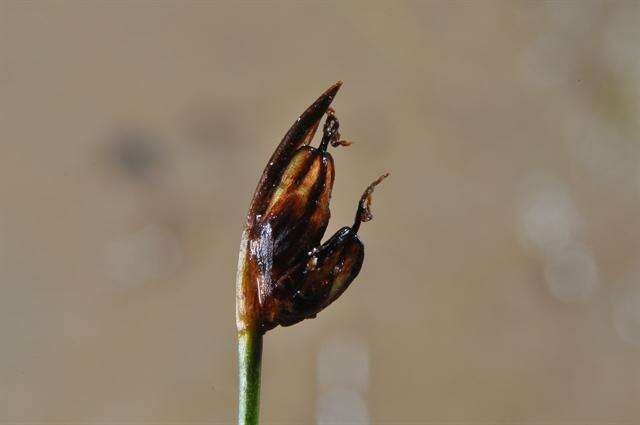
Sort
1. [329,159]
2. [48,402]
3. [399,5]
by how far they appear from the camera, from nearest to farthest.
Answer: [329,159], [48,402], [399,5]

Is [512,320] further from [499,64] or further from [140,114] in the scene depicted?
[140,114]

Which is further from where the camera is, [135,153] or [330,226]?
[135,153]

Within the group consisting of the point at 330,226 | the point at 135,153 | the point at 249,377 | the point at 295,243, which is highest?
the point at 135,153

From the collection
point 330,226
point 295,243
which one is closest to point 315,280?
point 295,243

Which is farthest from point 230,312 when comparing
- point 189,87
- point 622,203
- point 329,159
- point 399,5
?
point 329,159

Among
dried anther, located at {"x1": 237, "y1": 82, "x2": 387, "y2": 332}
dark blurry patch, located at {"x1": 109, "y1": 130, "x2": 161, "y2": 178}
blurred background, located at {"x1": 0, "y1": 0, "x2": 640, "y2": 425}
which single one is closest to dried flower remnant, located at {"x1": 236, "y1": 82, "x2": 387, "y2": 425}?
dried anther, located at {"x1": 237, "y1": 82, "x2": 387, "y2": 332}

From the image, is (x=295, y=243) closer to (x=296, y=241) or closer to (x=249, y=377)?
(x=296, y=241)
